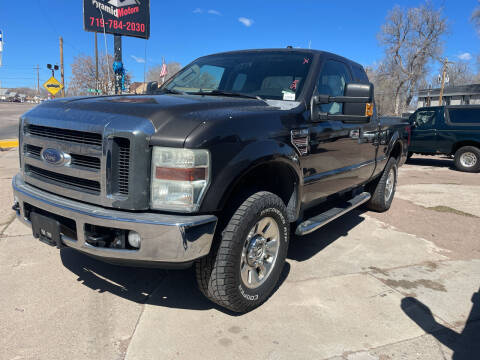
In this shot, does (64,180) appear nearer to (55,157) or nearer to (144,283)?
(55,157)

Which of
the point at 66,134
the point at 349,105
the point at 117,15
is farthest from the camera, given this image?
the point at 117,15

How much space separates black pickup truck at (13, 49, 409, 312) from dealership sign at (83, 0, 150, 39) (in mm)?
16421

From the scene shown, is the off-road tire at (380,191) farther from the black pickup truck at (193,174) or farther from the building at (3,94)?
the building at (3,94)

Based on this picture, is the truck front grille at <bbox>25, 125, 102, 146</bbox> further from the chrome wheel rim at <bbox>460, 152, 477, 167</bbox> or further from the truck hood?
the chrome wheel rim at <bbox>460, 152, 477, 167</bbox>

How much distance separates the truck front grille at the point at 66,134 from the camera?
2.32m

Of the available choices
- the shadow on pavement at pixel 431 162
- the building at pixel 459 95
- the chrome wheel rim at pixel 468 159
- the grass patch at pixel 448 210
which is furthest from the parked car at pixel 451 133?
the building at pixel 459 95

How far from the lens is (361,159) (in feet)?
14.5

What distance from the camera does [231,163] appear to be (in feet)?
7.68

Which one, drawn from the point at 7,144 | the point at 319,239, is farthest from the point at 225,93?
the point at 7,144

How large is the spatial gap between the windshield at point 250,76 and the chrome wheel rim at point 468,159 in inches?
367

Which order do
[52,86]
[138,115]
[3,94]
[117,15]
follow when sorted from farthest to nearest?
[3,94] → [52,86] → [117,15] → [138,115]

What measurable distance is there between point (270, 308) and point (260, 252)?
0.45 metres

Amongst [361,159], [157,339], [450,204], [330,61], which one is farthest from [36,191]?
[450,204]

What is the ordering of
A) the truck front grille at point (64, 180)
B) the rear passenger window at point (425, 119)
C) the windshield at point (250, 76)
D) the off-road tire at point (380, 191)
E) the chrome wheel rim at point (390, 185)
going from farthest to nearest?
the rear passenger window at point (425, 119), the chrome wheel rim at point (390, 185), the off-road tire at point (380, 191), the windshield at point (250, 76), the truck front grille at point (64, 180)
